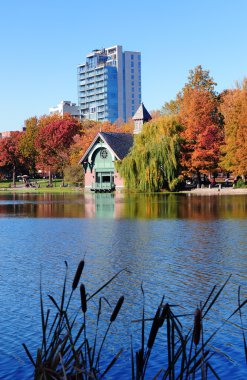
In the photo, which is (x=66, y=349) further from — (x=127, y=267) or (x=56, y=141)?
(x=56, y=141)

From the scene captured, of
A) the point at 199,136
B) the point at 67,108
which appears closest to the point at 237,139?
the point at 199,136

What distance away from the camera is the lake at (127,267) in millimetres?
7914

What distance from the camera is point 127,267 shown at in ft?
43.6

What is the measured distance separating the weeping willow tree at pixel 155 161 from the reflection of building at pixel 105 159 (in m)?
9.88

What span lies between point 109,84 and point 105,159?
101963mm

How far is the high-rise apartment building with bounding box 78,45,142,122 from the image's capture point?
162 metres

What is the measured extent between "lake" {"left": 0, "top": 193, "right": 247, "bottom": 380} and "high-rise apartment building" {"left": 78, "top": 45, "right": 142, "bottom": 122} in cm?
13642

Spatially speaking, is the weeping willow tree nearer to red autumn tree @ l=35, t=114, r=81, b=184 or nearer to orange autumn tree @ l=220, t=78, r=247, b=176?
orange autumn tree @ l=220, t=78, r=247, b=176

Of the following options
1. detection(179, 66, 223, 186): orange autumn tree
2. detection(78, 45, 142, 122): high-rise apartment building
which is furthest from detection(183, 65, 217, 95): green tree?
detection(78, 45, 142, 122): high-rise apartment building

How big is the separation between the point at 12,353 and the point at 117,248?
32.8ft

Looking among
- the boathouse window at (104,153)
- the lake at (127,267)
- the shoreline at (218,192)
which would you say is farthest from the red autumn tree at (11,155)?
the lake at (127,267)

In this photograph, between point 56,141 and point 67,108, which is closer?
point 56,141

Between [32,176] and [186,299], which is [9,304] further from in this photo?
[32,176]

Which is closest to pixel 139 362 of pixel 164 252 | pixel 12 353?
pixel 12 353
